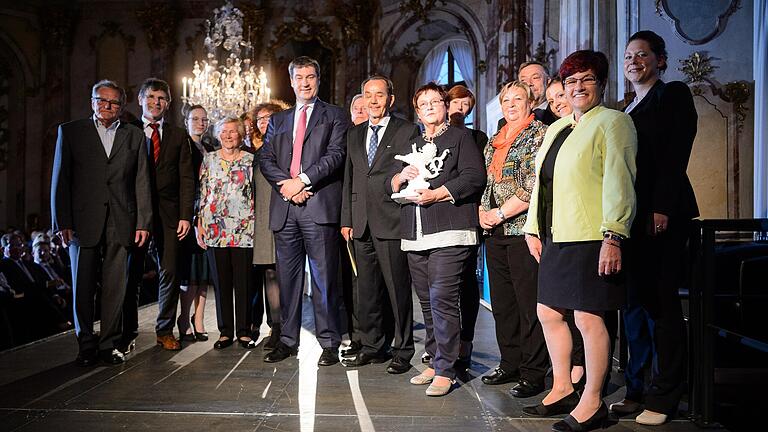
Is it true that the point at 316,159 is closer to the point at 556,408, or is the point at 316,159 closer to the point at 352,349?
the point at 352,349

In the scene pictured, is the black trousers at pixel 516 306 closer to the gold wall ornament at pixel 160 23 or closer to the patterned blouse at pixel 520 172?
the patterned blouse at pixel 520 172

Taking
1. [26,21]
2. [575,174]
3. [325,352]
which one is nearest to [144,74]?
[26,21]

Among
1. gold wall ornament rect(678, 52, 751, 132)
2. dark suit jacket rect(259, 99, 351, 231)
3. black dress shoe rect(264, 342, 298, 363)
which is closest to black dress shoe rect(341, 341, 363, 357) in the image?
black dress shoe rect(264, 342, 298, 363)

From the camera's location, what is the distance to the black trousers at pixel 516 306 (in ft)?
10.4

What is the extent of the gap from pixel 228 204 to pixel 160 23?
8.84m

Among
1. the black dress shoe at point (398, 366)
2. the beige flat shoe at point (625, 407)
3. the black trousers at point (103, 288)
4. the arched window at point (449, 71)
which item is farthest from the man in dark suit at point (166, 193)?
the arched window at point (449, 71)

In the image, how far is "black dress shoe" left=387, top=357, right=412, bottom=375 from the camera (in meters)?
3.58

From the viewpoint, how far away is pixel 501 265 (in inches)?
132

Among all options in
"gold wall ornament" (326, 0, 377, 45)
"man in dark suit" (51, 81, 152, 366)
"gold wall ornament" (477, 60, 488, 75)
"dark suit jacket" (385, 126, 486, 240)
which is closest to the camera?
"dark suit jacket" (385, 126, 486, 240)

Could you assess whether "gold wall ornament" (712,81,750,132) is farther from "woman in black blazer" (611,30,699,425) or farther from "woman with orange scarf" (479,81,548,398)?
"woman in black blazer" (611,30,699,425)

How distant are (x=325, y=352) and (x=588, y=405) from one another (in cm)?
163

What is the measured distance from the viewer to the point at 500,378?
3.36 metres

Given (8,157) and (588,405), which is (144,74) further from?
(588,405)

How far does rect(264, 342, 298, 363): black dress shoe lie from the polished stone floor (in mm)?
41
